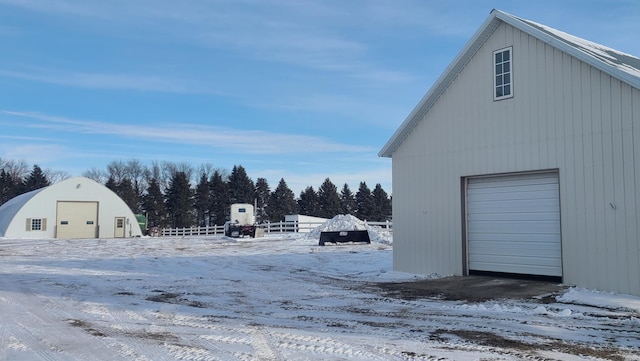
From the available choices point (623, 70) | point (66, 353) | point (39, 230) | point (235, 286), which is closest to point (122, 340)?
point (66, 353)

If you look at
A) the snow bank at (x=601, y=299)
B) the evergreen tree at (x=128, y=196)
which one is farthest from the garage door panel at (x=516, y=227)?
the evergreen tree at (x=128, y=196)

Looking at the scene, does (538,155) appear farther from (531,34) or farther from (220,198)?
(220,198)

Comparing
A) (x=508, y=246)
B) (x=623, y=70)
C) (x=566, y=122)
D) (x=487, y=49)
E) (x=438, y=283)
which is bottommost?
(x=438, y=283)

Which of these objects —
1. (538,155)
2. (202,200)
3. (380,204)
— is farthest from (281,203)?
(538,155)

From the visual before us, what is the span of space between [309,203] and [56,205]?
4345cm

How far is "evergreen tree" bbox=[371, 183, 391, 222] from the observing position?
273 ft

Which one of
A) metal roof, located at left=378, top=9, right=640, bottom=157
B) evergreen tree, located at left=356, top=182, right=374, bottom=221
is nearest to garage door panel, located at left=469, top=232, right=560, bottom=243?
metal roof, located at left=378, top=9, right=640, bottom=157

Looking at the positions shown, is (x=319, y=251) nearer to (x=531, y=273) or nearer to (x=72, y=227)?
(x=531, y=273)

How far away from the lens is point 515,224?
14.1 meters

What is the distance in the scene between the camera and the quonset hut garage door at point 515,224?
13203 mm

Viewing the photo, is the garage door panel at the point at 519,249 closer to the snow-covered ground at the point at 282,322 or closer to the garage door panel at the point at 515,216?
the garage door panel at the point at 515,216

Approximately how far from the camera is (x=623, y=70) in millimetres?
11656

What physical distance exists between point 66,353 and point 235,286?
6938 mm

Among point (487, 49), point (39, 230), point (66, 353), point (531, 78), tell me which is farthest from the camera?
point (39, 230)
